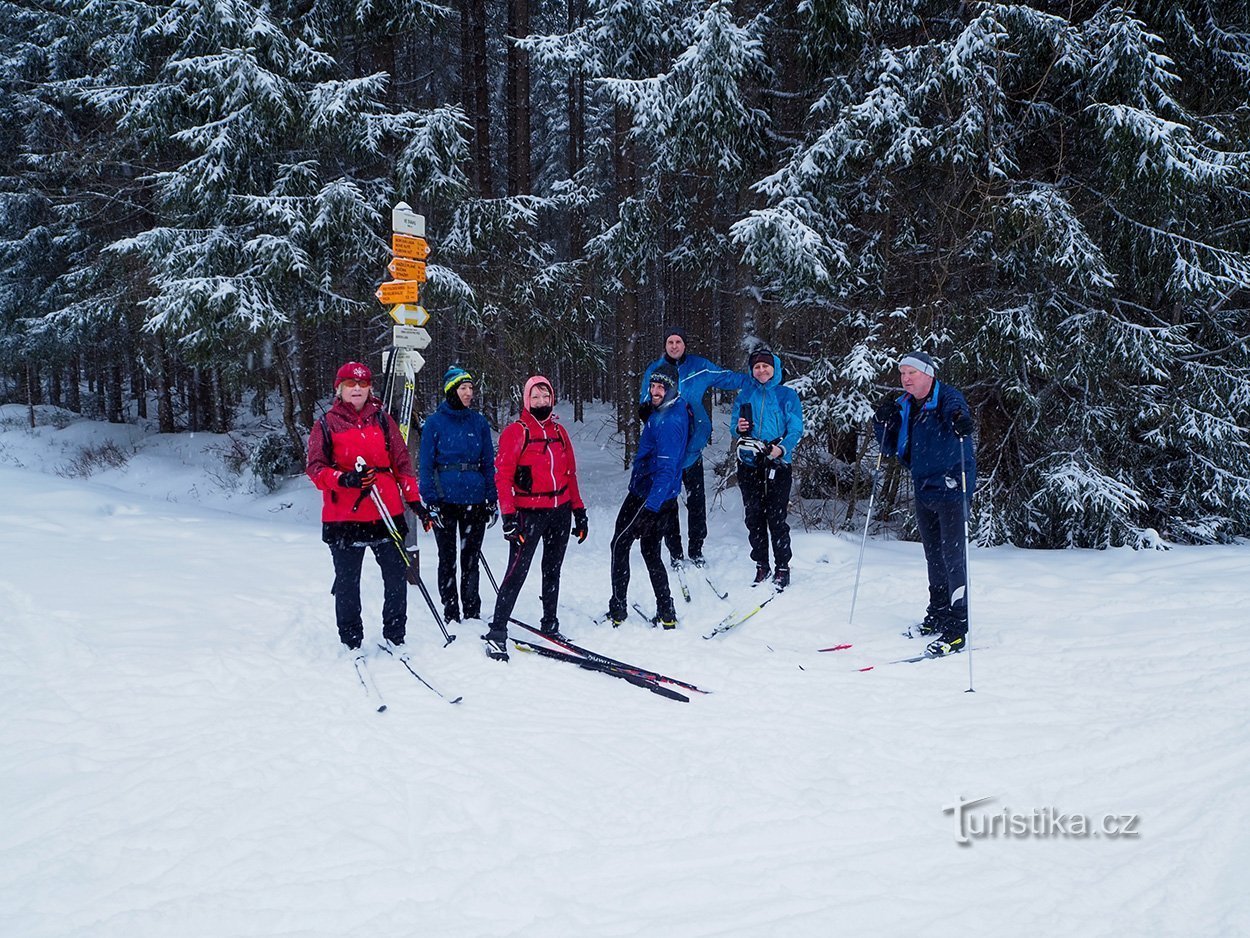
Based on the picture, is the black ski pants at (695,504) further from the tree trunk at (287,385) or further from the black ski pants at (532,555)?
the tree trunk at (287,385)

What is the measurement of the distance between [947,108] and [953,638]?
228 inches

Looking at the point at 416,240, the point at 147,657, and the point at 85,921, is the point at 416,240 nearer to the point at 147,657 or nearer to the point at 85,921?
the point at 147,657

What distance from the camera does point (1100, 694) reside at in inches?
188

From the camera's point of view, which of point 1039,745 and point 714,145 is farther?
point 714,145

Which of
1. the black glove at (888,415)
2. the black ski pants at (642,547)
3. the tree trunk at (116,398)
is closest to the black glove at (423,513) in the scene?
the black ski pants at (642,547)

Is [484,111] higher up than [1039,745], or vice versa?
[484,111]

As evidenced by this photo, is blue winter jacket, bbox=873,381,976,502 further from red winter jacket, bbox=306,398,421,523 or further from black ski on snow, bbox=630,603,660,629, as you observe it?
red winter jacket, bbox=306,398,421,523

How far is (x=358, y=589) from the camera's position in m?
5.55

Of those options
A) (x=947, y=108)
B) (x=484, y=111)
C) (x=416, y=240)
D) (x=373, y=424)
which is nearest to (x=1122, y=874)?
(x=373, y=424)

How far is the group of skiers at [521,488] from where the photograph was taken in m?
5.49

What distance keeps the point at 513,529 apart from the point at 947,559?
3.48 meters

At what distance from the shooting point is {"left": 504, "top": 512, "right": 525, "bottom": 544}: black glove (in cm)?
590

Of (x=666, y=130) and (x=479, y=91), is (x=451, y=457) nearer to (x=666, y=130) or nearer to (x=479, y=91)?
(x=666, y=130)

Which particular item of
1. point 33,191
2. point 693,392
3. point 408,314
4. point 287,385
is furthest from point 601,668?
point 33,191
